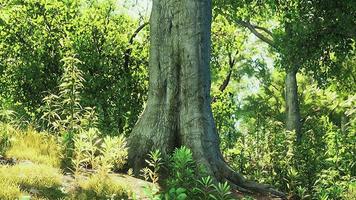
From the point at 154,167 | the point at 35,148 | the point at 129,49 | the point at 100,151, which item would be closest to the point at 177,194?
the point at 154,167

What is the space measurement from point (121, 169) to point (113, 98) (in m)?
7.15

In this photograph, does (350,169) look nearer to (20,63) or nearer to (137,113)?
(137,113)

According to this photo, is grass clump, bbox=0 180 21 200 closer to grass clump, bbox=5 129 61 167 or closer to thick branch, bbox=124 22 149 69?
grass clump, bbox=5 129 61 167

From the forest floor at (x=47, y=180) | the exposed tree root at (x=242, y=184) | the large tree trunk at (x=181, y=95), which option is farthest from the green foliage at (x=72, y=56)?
the forest floor at (x=47, y=180)

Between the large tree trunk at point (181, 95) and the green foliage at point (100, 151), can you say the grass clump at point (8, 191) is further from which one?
the large tree trunk at point (181, 95)

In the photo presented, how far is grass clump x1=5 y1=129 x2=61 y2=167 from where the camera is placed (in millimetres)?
5695

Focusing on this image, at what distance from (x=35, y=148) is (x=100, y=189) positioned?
1678 millimetres

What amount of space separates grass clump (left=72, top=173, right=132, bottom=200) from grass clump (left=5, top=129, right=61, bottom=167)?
86cm

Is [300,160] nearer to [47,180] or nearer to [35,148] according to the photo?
[35,148]

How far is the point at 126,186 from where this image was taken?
204 inches

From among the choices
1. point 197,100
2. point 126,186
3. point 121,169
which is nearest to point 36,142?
point 121,169

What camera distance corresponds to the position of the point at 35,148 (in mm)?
6090

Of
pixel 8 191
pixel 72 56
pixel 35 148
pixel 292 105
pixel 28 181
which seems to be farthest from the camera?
pixel 292 105

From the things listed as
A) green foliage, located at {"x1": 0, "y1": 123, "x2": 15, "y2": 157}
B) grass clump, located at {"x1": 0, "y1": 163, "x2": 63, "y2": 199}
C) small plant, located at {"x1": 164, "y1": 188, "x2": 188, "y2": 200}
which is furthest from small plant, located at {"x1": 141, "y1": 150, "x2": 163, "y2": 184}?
green foliage, located at {"x1": 0, "y1": 123, "x2": 15, "y2": 157}
